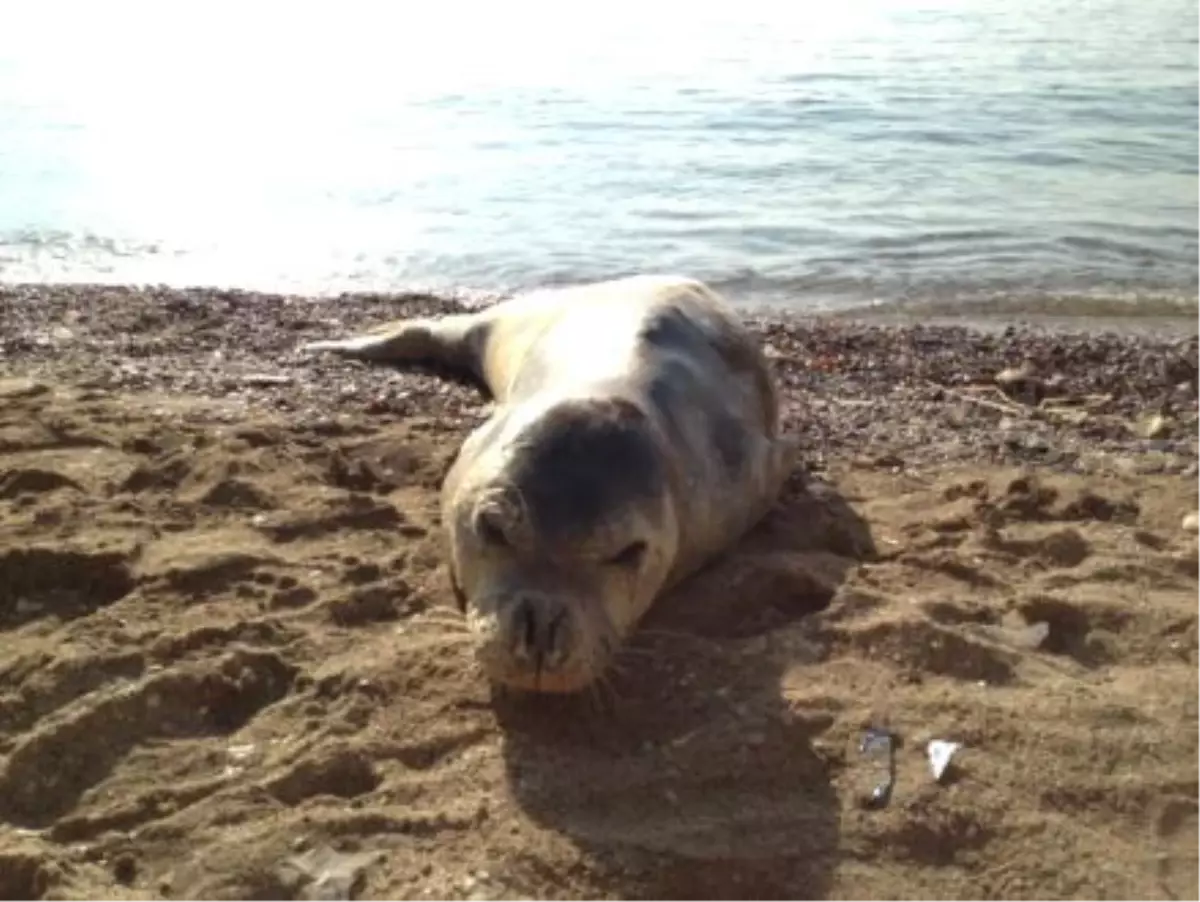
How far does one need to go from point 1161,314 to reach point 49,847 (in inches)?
278

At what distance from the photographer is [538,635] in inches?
130

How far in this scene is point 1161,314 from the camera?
851 centimetres

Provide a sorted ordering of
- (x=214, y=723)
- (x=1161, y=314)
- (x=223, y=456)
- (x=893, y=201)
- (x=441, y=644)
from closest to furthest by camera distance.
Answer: (x=214, y=723), (x=441, y=644), (x=223, y=456), (x=1161, y=314), (x=893, y=201)

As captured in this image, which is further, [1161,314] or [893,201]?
[893,201]

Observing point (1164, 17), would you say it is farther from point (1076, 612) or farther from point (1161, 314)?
point (1076, 612)

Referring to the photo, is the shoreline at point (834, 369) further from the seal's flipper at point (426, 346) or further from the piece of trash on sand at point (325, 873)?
the piece of trash on sand at point (325, 873)

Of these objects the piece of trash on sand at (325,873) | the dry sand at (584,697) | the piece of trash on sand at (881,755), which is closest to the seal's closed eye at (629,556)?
the dry sand at (584,697)

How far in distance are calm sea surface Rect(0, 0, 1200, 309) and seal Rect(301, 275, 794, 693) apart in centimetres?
396

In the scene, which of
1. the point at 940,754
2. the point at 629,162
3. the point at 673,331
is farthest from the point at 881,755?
the point at 629,162

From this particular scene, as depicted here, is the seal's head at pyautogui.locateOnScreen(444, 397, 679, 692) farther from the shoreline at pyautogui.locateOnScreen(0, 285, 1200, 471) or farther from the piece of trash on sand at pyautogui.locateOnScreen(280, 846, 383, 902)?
the shoreline at pyautogui.locateOnScreen(0, 285, 1200, 471)

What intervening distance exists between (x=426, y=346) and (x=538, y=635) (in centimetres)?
343

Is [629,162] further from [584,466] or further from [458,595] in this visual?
[584,466]

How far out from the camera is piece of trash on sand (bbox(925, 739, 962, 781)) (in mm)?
3209

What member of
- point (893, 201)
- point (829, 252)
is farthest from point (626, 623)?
point (893, 201)
